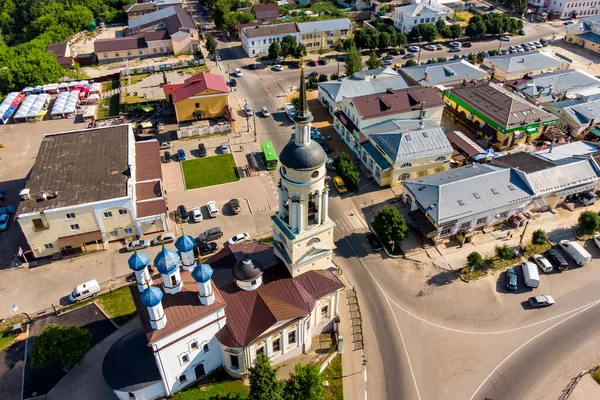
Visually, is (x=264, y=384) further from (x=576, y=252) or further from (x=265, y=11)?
(x=265, y=11)

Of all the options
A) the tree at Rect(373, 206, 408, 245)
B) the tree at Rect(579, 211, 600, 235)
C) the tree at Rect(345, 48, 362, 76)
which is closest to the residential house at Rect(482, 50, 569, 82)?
the tree at Rect(345, 48, 362, 76)

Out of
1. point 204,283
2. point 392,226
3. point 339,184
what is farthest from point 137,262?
point 339,184

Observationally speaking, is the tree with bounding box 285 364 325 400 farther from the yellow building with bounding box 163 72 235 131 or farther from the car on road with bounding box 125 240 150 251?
the yellow building with bounding box 163 72 235 131

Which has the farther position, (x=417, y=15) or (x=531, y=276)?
(x=417, y=15)

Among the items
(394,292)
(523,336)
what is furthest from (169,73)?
(523,336)

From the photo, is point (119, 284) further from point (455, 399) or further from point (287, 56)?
point (287, 56)

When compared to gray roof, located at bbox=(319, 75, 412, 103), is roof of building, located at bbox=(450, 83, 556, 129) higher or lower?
lower
